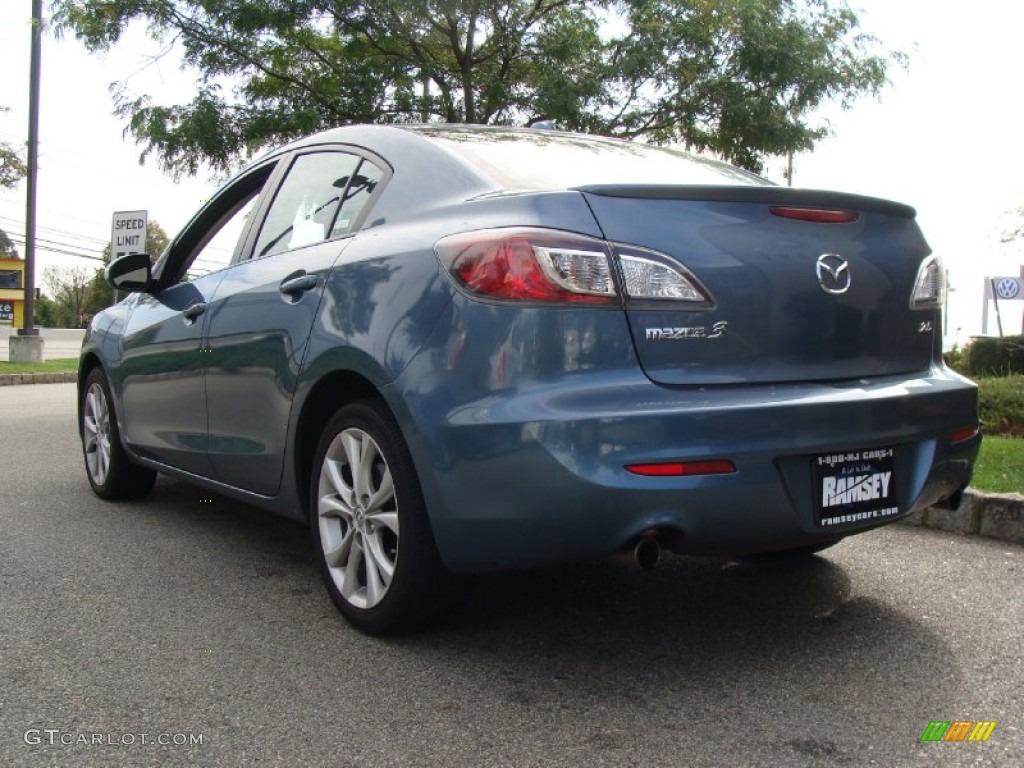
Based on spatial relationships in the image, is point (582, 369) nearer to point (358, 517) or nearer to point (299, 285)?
point (358, 517)

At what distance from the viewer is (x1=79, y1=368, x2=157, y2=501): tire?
16.8 ft

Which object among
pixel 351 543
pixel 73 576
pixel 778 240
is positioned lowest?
pixel 73 576

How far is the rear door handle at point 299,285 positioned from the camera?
3293 millimetres

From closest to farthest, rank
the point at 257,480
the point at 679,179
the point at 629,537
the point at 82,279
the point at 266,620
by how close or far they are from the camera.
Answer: the point at 629,537, the point at 679,179, the point at 266,620, the point at 257,480, the point at 82,279

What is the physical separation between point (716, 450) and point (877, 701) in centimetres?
79

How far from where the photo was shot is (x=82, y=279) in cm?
8819

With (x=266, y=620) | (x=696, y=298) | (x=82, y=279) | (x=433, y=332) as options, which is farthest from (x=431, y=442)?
(x=82, y=279)

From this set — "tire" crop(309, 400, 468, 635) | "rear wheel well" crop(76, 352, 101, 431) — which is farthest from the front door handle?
"rear wheel well" crop(76, 352, 101, 431)

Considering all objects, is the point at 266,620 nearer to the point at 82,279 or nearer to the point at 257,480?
the point at 257,480

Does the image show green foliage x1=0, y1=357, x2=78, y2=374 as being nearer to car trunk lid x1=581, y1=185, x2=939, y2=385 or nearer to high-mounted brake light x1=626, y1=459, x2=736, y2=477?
car trunk lid x1=581, y1=185, x2=939, y2=385

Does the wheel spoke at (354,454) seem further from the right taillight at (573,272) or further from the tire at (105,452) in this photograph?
the tire at (105,452)

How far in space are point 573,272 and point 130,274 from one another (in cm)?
288
